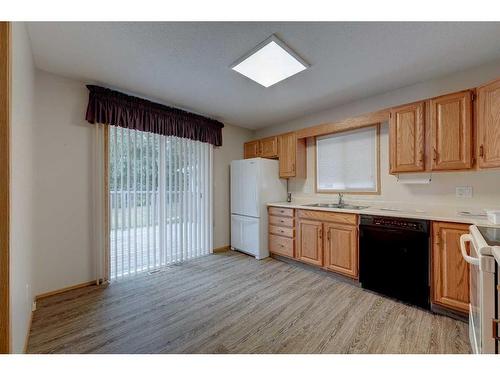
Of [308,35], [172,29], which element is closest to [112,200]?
[172,29]

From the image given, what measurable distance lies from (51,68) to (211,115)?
1972mm

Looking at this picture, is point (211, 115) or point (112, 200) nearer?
point (112, 200)

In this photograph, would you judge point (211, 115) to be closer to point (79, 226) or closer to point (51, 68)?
point (51, 68)

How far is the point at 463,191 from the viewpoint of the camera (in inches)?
89.8

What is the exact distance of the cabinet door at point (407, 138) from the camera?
2299mm

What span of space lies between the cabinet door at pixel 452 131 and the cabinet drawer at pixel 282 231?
6.10 feet

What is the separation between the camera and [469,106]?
6.59 ft

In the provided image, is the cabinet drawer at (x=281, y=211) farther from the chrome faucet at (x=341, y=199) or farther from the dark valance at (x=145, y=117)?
the dark valance at (x=145, y=117)

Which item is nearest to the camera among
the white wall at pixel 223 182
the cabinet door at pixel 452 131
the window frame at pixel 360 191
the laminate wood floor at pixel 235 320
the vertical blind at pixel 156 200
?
the laminate wood floor at pixel 235 320

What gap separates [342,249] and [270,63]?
7.43 ft

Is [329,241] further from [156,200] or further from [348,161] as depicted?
[156,200]

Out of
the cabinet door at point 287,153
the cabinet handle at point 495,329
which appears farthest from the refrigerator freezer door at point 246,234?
the cabinet handle at point 495,329

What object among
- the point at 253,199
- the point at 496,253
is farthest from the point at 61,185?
the point at 496,253

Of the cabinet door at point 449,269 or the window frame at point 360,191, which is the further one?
the window frame at point 360,191
